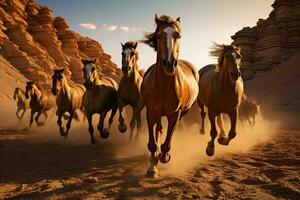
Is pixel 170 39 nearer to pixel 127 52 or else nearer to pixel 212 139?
pixel 127 52

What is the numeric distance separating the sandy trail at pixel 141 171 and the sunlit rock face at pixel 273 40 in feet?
120

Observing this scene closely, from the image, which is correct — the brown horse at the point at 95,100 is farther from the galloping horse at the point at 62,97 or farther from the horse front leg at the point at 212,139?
the horse front leg at the point at 212,139

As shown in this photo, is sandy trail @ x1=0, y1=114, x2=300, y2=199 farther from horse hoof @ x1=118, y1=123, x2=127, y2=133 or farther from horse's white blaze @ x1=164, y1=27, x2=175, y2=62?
horse's white blaze @ x1=164, y1=27, x2=175, y2=62

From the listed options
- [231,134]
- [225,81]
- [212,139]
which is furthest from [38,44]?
[231,134]

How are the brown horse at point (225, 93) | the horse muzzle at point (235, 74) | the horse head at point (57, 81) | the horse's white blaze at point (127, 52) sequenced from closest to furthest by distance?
the horse muzzle at point (235, 74)
the brown horse at point (225, 93)
the horse's white blaze at point (127, 52)
the horse head at point (57, 81)

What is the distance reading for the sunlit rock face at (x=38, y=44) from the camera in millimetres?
37344

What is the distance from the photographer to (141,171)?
20.1ft

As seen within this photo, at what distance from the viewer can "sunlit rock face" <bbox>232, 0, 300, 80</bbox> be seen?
42797 millimetres

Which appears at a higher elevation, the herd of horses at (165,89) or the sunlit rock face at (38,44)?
the sunlit rock face at (38,44)

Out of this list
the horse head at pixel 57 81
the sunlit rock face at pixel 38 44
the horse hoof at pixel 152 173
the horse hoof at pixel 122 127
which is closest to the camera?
the horse hoof at pixel 152 173

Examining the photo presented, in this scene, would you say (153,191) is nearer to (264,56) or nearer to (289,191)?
(289,191)

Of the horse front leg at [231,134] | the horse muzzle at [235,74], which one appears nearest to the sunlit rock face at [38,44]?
the horse front leg at [231,134]

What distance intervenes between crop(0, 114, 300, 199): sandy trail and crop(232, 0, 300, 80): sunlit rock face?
36.5 m

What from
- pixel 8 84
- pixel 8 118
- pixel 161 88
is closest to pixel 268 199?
pixel 161 88
